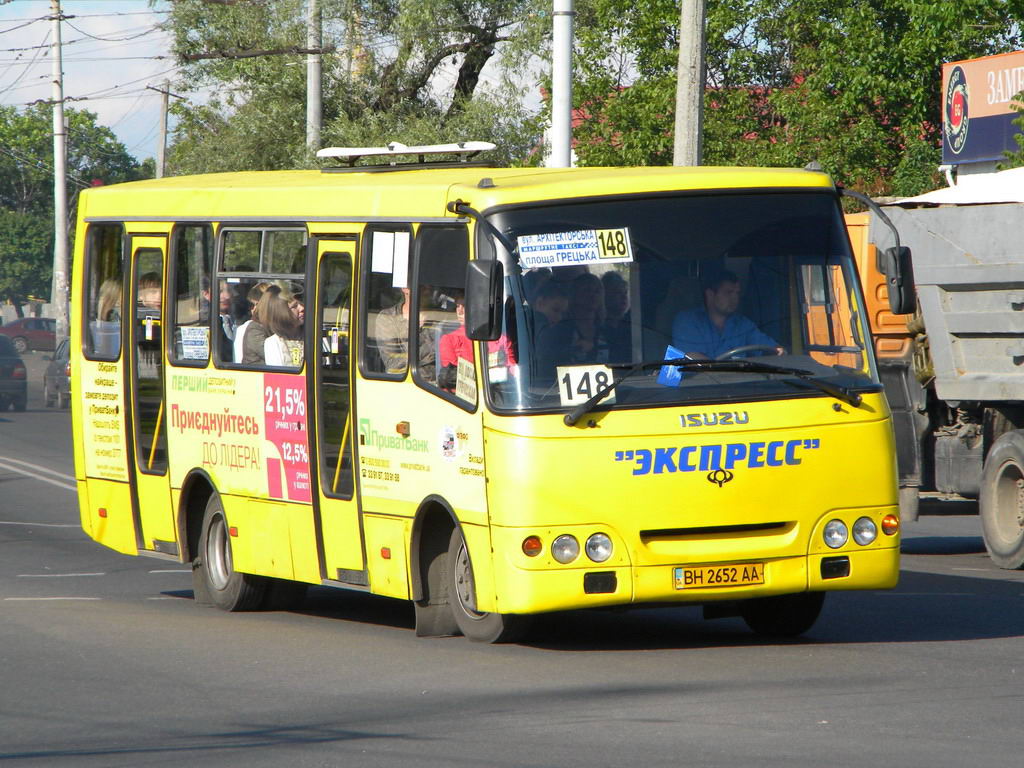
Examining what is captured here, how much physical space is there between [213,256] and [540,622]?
331 cm

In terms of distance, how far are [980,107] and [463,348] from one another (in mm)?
21303

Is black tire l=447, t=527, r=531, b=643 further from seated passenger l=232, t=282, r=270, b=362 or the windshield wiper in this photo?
seated passenger l=232, t=282, r=270, b=362

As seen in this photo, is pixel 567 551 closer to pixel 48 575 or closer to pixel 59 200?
pixel 48 575

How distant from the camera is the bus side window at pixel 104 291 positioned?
13102 mm

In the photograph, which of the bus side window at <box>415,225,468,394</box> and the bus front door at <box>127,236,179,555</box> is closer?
the bus side window at <box>415,225,468,394</box>

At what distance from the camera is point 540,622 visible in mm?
10484

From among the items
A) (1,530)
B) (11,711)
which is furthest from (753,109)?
(11,711)

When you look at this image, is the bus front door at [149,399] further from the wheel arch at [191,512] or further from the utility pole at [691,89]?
the utility pole at [691,89]

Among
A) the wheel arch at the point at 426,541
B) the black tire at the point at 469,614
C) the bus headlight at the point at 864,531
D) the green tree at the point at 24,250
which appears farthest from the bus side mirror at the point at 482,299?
the green tree at the point at 24,250

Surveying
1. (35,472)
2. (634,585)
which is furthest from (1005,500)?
(35,472)

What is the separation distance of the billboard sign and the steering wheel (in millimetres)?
19107

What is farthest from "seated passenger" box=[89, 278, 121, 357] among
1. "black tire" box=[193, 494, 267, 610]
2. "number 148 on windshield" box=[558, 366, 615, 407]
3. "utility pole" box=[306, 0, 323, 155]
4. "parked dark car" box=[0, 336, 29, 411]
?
"parked dark car" box=[0, 336, 29, 411]

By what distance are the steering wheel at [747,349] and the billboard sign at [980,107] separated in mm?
19107

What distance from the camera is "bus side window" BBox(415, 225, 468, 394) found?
9.51m
